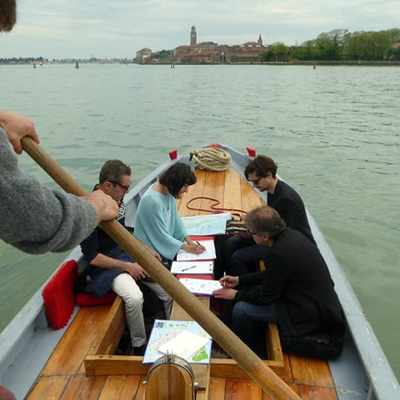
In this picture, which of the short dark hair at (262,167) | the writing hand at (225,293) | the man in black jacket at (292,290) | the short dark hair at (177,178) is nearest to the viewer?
the man in black jacket at (292,290)

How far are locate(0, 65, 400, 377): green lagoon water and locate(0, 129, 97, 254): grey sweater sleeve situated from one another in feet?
12.2

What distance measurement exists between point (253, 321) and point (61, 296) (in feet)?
4.20

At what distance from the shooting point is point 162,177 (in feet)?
10.5

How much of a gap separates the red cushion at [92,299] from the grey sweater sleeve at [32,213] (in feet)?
6.54

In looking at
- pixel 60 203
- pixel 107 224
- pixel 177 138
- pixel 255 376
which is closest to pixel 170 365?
pixel 255 376

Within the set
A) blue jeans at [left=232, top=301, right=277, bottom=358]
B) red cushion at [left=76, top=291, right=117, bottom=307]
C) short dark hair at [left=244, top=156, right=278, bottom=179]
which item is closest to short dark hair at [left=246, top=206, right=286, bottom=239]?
blue jeans at [left=232, top=301, right=277, bottom=358]

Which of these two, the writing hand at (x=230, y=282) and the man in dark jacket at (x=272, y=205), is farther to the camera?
the man in dark jacket at (x=272, y=205)

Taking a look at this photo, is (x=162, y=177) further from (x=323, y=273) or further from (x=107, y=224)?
(x=107, y=224)

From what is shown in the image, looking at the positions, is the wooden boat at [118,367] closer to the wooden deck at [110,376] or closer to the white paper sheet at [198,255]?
the wooden deck at [110,376]

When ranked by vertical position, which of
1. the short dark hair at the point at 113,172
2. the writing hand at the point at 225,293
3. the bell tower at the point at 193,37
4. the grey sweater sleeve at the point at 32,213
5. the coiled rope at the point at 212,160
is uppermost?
the grey sweater sleeve at the point at 32,213

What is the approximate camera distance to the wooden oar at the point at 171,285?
1.30 metres

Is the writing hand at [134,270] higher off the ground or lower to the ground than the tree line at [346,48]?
higher

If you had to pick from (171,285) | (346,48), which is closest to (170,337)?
(171,285)

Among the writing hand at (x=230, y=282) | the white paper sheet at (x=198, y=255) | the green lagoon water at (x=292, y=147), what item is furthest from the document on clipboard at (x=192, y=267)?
the green lagoon water at (x=292, y=147)
